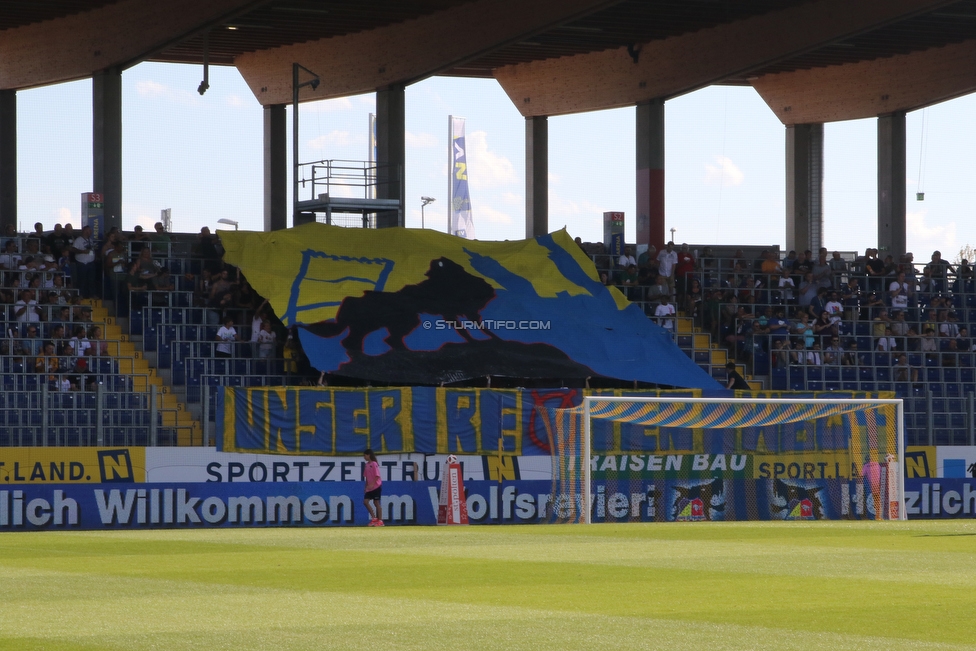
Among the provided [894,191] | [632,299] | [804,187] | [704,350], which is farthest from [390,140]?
[894,191]

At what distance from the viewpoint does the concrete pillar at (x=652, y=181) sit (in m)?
41.0

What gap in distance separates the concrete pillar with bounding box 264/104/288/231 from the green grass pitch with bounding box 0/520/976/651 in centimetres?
2065

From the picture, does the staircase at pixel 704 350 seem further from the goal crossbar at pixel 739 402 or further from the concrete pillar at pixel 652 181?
the concrete pillar at pixel 652 181

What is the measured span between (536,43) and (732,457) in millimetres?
15745

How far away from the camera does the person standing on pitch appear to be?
81.5ft

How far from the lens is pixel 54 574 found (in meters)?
14.5

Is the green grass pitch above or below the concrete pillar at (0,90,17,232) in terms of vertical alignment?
below

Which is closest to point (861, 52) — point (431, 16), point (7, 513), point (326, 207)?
Answer: point (431, 16)

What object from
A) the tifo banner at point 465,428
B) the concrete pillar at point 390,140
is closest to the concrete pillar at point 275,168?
the concrete pillar at point 390,140

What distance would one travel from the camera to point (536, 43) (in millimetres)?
40344

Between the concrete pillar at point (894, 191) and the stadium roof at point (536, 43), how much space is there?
2.06 ft

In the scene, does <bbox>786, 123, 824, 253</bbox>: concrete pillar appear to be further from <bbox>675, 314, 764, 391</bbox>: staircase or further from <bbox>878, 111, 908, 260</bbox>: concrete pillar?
<bbox>675, 314, 764, 391</bbox>: staircase

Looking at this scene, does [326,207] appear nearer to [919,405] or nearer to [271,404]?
[271,404]

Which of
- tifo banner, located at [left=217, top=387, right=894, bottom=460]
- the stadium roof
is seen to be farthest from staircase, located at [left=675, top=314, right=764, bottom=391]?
the stadium roof
